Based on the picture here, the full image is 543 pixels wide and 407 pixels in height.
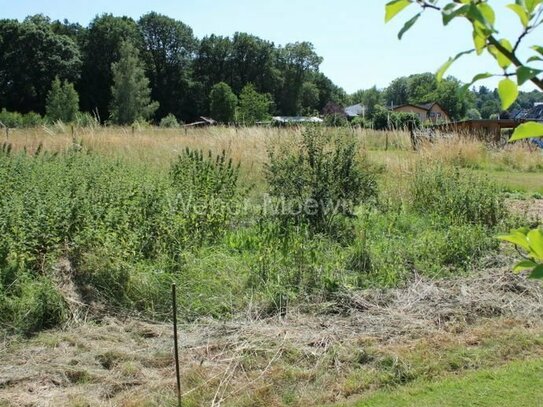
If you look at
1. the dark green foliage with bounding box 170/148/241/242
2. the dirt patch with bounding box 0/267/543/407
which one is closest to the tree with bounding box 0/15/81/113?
the dark green foliage with bounding box 170/148/241/242

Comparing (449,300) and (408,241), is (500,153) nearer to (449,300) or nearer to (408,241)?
(408,241)

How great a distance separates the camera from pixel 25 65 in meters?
51.9

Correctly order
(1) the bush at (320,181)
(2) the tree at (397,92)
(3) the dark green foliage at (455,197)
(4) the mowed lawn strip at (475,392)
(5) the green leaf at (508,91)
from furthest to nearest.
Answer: (2) the tree at (397,92)
(3) the dark green foliage at (455,197)
(1) the bush at (320,181)
(4) the mowed lawn strip at (475,392)
(5) the green leaf at (508,91)

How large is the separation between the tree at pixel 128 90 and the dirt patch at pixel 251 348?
147 ft

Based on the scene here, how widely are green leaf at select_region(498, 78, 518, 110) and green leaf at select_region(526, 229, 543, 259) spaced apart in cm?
22

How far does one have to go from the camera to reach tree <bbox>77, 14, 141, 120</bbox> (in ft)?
191

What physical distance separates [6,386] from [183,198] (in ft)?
9.31

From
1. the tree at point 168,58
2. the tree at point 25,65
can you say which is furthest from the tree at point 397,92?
the tree at point 25,65

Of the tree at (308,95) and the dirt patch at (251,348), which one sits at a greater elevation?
the tree at (308,95)

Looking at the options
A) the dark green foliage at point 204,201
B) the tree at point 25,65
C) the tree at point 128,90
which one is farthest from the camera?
the tree at point 25,65

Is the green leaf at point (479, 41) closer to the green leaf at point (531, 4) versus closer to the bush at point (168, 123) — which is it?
the green leaf at point (531, 4)

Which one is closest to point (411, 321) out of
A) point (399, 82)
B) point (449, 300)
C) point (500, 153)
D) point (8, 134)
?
point (449, 300)

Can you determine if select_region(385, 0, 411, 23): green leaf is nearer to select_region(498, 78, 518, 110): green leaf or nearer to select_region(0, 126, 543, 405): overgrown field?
select_region(498, 78, 518, 110): green leaf

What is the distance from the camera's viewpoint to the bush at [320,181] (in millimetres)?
6020
